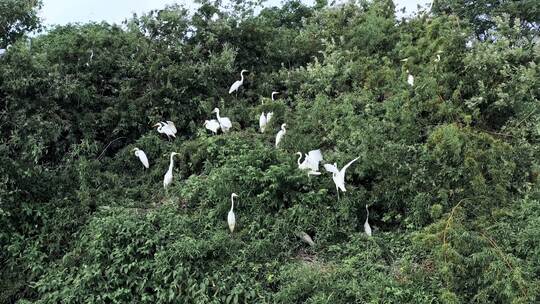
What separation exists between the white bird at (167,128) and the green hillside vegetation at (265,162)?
13 centimetres

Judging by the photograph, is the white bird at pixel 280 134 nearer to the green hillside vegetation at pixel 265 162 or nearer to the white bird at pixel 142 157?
the green hillside vegetation at pixel 265 162

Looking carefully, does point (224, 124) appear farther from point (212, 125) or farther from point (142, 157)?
point (142, 157)

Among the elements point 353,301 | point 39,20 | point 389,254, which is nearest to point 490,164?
point 389,254

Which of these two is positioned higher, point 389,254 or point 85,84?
point 85,84

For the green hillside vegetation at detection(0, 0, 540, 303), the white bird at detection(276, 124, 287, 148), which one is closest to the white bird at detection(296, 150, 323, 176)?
the green hillside vegetation at detection(0, 0, 540, 303)

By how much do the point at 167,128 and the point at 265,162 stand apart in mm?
1598

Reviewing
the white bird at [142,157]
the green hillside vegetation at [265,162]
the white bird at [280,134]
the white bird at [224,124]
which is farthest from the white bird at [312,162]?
the white bird at [142,157]

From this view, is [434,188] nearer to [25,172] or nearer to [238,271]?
[238,271]

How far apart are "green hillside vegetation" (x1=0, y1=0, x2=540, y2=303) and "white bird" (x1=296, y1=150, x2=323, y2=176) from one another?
9cm

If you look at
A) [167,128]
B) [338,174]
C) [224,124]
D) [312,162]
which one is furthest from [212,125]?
[338,174]

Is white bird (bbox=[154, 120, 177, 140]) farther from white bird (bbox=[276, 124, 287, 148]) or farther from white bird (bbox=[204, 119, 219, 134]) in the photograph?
white bird (bbox=[276, 124, 287, 148])

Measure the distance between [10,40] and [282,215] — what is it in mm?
4043

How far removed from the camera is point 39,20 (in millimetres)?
7570

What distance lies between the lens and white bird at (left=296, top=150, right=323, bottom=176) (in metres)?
6.17
